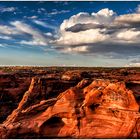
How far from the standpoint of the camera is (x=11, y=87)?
19969 mm

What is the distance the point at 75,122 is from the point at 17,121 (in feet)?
6.76

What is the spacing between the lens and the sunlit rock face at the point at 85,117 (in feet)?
39.0

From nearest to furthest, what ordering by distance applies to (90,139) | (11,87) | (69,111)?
(90,139)
(69,111)
(11,87)

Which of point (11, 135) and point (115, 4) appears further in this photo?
point (115, 4)

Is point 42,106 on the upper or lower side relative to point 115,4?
lower

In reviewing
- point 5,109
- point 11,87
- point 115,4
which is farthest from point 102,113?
point 11,87

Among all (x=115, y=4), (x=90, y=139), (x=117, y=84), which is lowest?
(x=90, y=139)

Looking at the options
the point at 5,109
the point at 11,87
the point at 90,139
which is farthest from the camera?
the point at 11,87

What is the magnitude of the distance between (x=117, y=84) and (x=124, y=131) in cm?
161

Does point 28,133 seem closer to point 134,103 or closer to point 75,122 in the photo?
point 75,122

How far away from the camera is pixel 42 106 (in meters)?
13.2

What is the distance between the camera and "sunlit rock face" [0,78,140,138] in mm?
11875

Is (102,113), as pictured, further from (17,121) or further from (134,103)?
(17,121)

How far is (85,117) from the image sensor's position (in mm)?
12398
